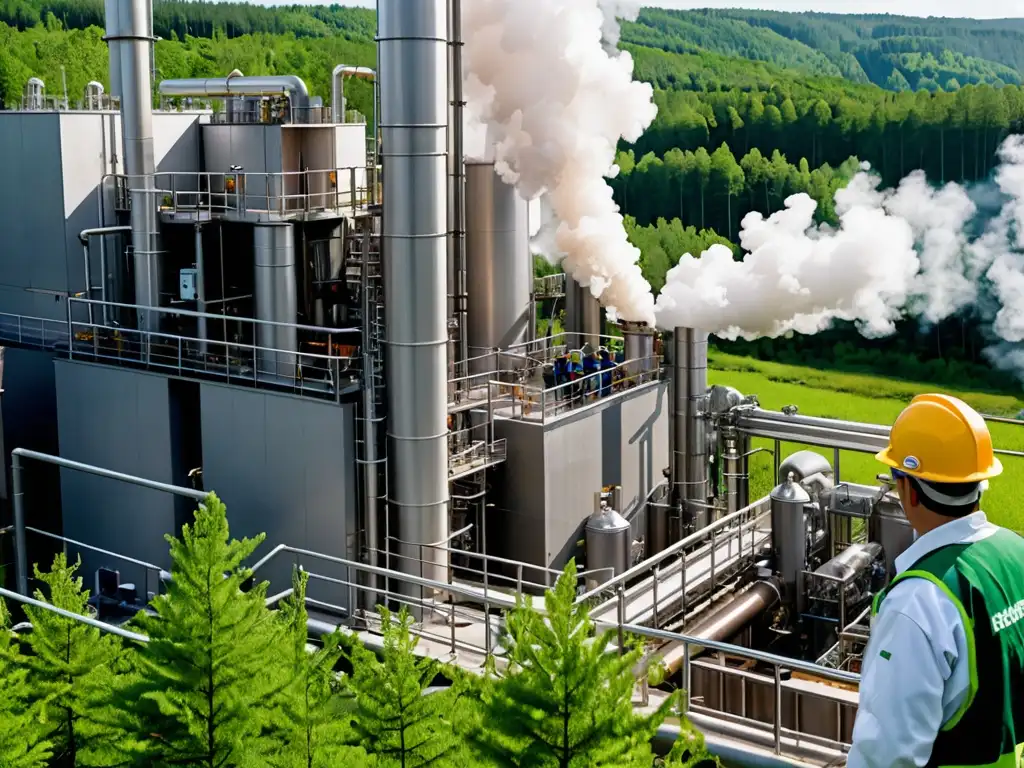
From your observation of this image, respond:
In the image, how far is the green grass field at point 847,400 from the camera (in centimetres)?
6244

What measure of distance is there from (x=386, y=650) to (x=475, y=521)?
1028 centimetres

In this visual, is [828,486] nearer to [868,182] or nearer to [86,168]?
[86,168]

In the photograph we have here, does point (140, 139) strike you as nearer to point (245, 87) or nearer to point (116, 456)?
point (245, 87)

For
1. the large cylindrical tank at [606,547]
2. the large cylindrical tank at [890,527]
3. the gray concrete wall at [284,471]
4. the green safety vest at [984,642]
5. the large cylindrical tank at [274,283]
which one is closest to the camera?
the green safety vest at [984,642]

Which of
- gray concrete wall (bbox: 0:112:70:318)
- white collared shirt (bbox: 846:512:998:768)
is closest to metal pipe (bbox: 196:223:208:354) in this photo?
gray concrete wall (bbox: 0:112:70:318)

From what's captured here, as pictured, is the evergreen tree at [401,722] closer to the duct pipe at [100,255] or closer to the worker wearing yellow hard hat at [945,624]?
the worker wearing yellow hard hat at [945,624]

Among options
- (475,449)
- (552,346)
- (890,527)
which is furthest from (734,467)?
(475,449)

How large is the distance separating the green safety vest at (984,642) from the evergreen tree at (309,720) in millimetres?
4546

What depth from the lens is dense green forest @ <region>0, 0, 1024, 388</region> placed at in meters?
71.0

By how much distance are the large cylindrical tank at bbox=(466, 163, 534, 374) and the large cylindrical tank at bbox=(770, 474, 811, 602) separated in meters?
5.28

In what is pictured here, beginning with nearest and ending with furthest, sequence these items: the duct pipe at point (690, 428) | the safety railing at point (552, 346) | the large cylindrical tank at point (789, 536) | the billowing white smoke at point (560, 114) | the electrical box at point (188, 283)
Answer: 1. the large cylindrical tank at point (789, 536)
2. the electrical box at point (188, 283)
3. the duct pipe at point (690, 428)
4. the safety railing at point (552, 346)
5. the billowing white smoke at point (560, 114)

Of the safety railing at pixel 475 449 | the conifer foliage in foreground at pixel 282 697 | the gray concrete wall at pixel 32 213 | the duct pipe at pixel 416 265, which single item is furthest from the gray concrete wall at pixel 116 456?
the conifer foliage in foreground at pixel 282 697

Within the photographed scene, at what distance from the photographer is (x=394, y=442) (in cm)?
1653

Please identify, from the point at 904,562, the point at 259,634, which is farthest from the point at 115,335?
the point at 904,562
